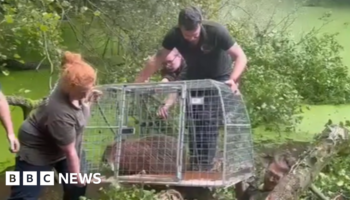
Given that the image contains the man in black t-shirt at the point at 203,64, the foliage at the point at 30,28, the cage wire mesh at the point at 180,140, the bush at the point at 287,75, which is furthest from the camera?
the bush at the point at 287,75

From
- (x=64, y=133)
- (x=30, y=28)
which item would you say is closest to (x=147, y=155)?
(x=64, y=133)

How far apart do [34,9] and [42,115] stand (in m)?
1.97

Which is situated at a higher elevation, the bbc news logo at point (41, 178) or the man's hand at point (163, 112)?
the man's hand at point (163, 112)

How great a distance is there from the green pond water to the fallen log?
1821 mm

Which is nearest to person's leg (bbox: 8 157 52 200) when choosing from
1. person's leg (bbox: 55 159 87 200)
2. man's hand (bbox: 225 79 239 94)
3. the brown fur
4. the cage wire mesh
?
person's leg (bbox: 55 159 87 200)

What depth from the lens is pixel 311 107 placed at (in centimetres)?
621

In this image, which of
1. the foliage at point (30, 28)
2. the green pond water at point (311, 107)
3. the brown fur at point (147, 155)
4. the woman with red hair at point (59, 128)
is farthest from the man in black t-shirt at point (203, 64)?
the green pond water at point (311, 107)

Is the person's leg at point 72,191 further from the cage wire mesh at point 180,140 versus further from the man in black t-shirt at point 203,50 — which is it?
the man in black t-shirt at point 203,50

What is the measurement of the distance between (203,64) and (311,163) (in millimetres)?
784

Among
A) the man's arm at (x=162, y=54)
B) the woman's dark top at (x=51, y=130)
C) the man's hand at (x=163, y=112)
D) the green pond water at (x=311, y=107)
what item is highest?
the man's arm at (x=162, y=54)

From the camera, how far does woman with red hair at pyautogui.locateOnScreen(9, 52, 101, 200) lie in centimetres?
244

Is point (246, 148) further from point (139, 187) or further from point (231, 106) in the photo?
point (139, 187)

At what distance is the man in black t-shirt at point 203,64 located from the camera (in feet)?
10.6

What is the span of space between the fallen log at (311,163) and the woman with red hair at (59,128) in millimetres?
842
